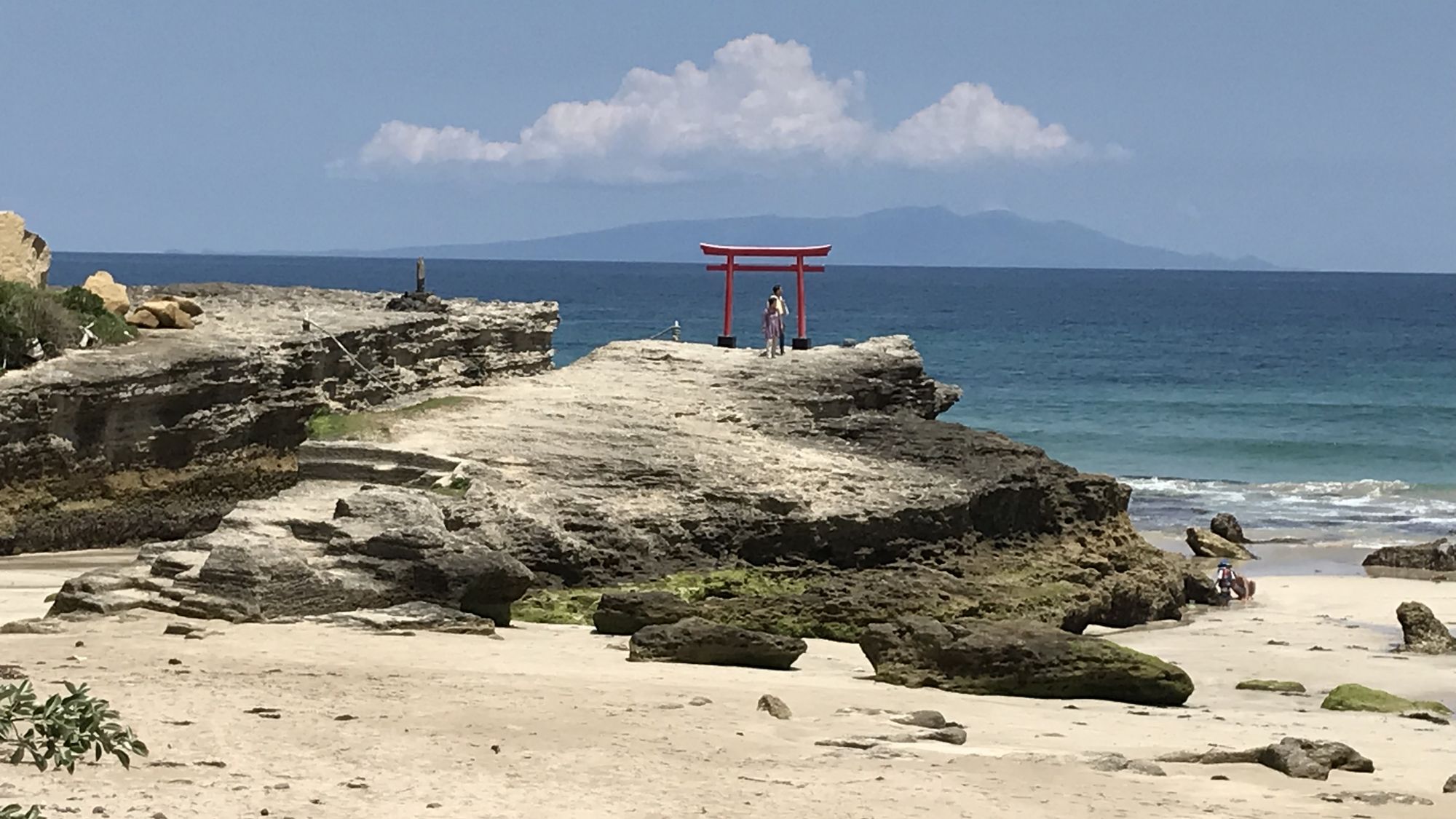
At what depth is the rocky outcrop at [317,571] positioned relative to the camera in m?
16.1

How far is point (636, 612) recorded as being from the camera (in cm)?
1722

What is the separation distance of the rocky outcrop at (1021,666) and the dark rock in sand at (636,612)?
247 cm

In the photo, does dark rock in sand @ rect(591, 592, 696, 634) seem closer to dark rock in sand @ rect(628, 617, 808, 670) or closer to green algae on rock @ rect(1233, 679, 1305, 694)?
dark rock in sand @ rect(628, 617, 808, 670)

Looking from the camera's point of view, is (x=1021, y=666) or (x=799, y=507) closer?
(x=1021, y=666)

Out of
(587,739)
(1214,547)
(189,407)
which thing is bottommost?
(1214,547)

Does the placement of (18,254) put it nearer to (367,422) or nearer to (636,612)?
(367,422)

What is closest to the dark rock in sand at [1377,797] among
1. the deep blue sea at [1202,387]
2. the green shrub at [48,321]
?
the green shrub at [48,321]

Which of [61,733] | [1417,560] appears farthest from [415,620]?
[1417,560]

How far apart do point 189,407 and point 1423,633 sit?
50.8 ft

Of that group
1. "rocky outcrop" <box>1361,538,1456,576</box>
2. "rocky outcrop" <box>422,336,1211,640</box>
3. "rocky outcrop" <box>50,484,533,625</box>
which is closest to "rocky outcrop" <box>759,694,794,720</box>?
"rocky outcrop" <box>50,484,533,625</box>

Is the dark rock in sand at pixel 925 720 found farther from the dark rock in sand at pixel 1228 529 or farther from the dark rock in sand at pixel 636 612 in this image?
the dark rock in sand at pixel 1228 529

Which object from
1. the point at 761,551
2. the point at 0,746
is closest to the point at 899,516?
the point at 761,551

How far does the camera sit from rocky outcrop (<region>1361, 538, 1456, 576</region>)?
100.0ft

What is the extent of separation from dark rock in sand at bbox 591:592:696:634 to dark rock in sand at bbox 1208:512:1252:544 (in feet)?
60.1
